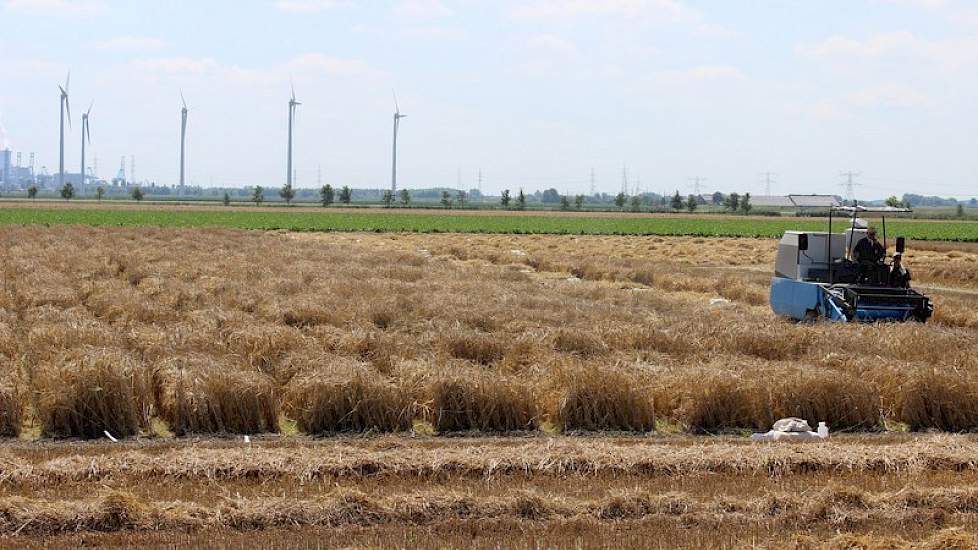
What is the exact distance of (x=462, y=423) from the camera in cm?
1370

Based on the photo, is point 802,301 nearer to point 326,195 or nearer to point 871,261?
point 871,261

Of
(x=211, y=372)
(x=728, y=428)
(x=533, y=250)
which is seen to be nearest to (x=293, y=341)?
(x=211, y=372)

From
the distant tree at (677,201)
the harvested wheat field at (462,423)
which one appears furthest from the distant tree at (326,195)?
the harvested wheat field at (462,423)

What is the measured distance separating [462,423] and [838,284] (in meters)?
11.0

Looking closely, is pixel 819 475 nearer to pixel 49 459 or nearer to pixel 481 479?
pixel 481 479

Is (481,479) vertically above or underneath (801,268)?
underneath

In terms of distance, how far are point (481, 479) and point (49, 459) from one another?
448 cm

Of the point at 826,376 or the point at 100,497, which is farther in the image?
the point at 826,376

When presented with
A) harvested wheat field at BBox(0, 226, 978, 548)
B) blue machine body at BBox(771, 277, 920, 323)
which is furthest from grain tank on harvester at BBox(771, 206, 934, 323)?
harvested wheat field at BBox(0, 226, 978, 548)

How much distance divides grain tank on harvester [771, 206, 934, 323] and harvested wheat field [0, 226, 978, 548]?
1.57m

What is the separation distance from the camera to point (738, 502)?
9.78 meters

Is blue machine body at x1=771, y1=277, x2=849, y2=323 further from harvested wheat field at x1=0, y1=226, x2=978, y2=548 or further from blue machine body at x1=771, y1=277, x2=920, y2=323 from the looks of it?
harvested wheat field at x1=0, y1=226, x2=978, y2=548

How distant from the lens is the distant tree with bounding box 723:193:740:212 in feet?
462

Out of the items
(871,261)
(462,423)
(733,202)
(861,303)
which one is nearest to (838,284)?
(871,261)
